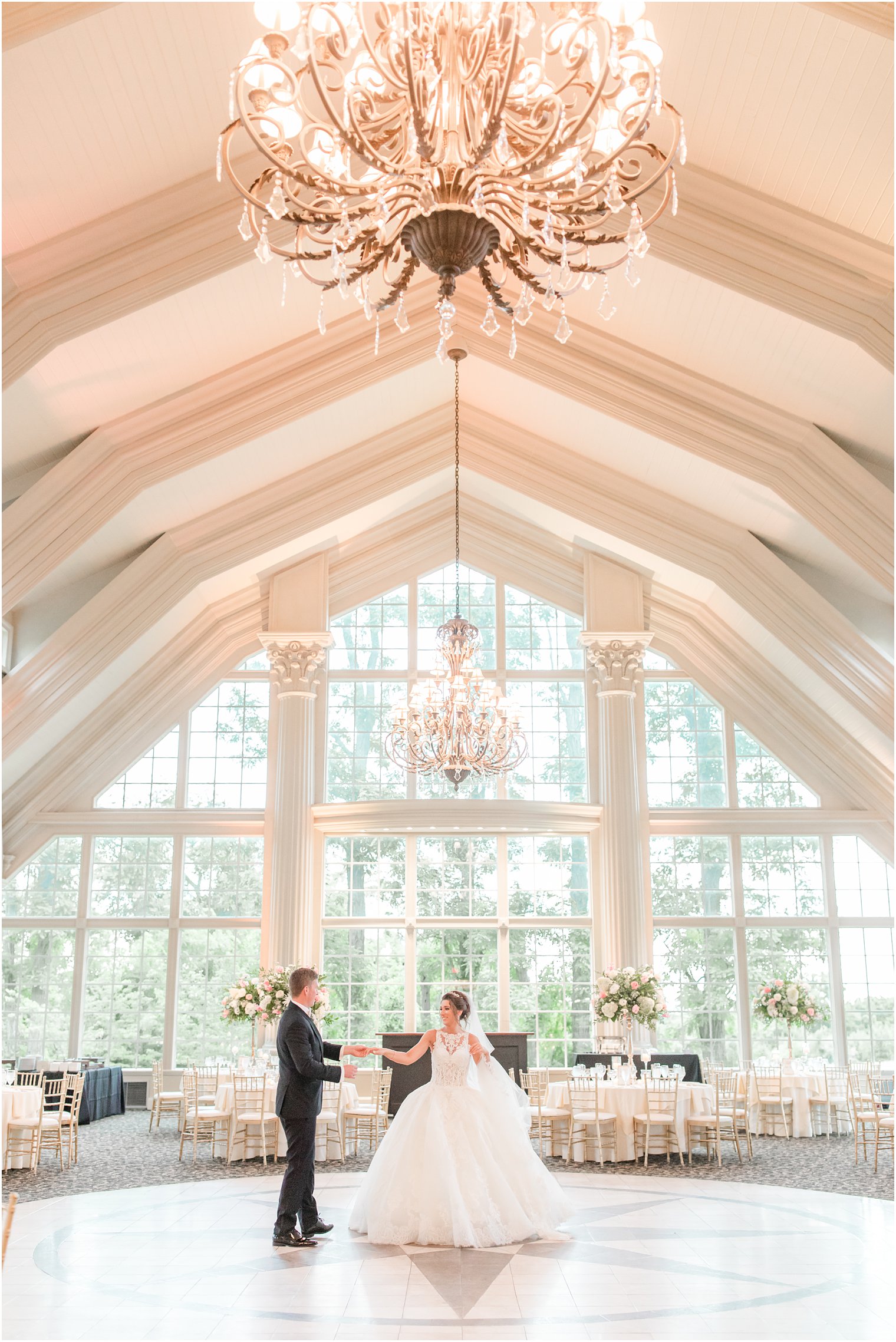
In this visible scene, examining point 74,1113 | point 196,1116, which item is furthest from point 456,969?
point 74,1113

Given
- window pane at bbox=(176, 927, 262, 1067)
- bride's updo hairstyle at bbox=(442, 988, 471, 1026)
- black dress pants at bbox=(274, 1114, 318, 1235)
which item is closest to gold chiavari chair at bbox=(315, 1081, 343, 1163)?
bride's updo hairstyle at bbox=(442, 988, 471, 1026)

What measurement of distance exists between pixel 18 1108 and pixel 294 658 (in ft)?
21.6

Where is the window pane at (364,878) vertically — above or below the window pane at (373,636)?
below

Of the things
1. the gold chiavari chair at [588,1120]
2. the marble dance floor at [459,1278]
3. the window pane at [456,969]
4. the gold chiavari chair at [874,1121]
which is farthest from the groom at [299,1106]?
the window pane at [456,969]

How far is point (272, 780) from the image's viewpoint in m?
14.6

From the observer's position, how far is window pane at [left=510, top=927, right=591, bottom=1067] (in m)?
13.8

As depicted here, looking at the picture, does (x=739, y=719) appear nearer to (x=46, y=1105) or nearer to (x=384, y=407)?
(x=384, y=407)

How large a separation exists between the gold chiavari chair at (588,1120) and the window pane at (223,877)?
568 centimetres

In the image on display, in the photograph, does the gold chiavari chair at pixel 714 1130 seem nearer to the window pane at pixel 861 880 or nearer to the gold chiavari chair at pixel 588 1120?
the gold chiavari chair at pixel 588 1120

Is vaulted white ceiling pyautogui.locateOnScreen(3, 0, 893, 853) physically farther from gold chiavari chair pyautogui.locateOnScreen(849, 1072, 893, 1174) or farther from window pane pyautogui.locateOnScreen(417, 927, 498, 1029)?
window pane pyautogui.locateOnScreen(417, 927, 498, 1029)

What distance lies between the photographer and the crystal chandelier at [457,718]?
10641 mm

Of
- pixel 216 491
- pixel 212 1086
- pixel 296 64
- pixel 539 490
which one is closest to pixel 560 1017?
pixel 212 1086

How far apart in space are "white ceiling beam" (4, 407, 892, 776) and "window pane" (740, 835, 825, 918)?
7.93 feet

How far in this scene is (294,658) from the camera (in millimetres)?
14625
